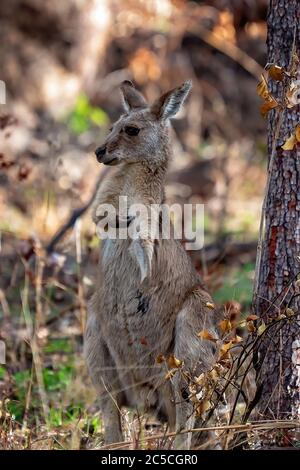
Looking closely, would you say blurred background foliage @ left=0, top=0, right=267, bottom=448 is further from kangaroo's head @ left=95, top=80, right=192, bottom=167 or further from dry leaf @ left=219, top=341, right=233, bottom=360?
kangaroo's head @ left=95, top=80, right=192, bottom=167

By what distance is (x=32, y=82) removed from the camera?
11094 millimetres

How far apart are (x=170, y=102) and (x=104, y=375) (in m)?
1.81

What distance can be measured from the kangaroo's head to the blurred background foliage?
4.63 feet

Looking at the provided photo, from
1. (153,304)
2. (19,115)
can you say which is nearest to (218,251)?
(19,115)

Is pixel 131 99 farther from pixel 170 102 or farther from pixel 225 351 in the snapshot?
pixel 225 351

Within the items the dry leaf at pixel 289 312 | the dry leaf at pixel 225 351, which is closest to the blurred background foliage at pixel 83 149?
the dry leaf at pixel 225 351

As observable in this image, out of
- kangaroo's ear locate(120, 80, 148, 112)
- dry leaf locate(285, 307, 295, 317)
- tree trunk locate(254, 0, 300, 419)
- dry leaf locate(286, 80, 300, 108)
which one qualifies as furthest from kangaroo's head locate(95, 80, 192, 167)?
dry leaf locate(285, 307, 295, 317)

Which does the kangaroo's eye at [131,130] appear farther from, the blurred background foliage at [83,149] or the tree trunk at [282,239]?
the blurred background foliage at [83,149]

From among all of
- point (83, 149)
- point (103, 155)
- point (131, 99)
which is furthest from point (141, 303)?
point (83, 149)

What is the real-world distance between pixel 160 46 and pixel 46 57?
2883 millimetres

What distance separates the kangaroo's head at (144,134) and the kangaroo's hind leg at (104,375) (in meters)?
1.03

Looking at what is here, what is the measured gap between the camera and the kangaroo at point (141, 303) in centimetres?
511

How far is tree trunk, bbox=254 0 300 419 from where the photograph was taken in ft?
15.8

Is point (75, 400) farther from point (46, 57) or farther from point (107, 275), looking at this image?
point (46, 57)
